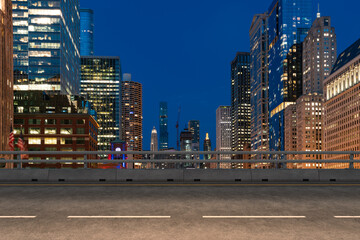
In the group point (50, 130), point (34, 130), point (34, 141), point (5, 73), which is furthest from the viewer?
point (50, 130)

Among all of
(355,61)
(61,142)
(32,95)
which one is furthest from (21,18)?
(355,61)

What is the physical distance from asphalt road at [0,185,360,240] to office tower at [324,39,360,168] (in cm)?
15868

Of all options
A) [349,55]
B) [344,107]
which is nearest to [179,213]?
[344,107]

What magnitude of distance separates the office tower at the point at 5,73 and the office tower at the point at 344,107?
133547 mm

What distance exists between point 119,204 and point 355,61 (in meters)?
187

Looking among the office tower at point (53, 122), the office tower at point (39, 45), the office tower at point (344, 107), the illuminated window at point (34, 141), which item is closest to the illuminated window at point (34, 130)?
the office tower at point (53, 122)

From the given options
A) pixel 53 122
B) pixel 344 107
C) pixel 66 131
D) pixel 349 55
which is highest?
pixel 349 55

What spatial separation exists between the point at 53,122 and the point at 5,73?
1340 inches

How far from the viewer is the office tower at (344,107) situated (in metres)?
163

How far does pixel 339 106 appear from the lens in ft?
600

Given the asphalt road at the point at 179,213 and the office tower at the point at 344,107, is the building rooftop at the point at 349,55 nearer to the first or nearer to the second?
the office tower at the point at 344,107

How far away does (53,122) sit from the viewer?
122 m

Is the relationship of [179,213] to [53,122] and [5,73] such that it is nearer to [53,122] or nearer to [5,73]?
[5,73]

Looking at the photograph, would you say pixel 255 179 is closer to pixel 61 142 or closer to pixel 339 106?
pixel 61 142
